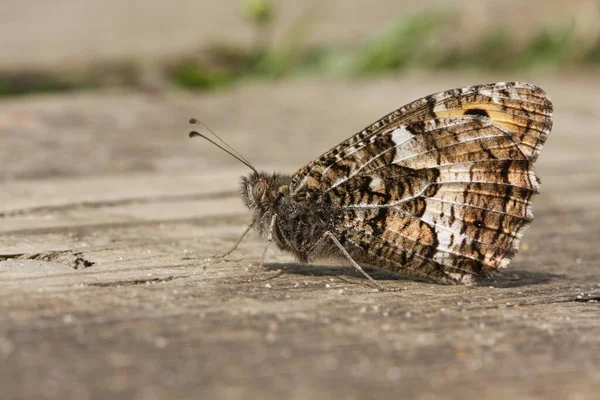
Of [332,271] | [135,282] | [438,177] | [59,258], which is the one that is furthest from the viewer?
[438,177]

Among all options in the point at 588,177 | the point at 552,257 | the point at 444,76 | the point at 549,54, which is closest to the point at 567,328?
the point at 552,257

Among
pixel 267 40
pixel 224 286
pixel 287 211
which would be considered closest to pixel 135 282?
pixel 224 286

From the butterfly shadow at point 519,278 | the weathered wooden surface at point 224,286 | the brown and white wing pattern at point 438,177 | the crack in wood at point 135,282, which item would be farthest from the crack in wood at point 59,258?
the butterfly shadow at point 519,278

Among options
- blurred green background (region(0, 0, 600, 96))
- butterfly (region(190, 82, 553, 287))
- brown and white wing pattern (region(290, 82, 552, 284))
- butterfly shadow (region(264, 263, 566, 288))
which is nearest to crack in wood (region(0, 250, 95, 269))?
butterfly shadow (region(264, 263, 566, 288))

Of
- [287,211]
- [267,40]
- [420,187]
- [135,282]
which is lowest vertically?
[135,282]

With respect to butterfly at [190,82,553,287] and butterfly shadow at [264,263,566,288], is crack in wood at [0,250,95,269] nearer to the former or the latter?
butterfly shadow at [264,263,566,288]

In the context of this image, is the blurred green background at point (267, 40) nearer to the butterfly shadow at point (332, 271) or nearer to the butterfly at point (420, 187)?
the butterfly at point (420, 187)

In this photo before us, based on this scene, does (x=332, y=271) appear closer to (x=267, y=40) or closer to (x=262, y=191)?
(x=262, y=191)
